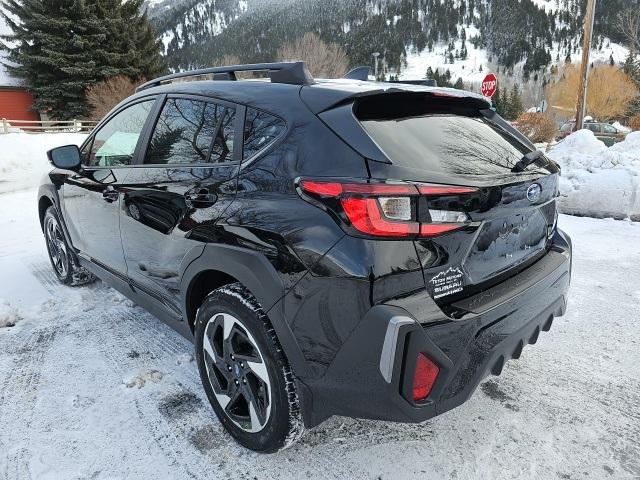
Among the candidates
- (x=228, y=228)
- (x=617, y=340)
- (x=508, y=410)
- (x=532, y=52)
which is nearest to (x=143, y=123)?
(x=228, y=228)

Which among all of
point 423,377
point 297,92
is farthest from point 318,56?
point 423,377

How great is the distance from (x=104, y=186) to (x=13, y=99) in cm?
4392

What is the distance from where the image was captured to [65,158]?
3.43 m

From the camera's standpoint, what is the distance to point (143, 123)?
291cm

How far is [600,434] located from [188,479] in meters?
1.97

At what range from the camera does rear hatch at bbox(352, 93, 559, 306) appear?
1.71m

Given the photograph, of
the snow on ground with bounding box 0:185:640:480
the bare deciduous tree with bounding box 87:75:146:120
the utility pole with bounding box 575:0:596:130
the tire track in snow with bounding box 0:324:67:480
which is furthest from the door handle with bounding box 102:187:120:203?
the bare deciduous tree with bounding box 87:75:146:120

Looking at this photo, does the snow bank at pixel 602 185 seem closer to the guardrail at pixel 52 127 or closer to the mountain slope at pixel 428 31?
the guardrail at pixel 52 127

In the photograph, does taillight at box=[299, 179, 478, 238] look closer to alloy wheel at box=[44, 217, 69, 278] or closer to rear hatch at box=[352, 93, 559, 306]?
rear hatch at box=[352, 93, 559, 306]

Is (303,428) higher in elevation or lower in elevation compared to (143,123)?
lower

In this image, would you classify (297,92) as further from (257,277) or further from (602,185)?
(602,185)

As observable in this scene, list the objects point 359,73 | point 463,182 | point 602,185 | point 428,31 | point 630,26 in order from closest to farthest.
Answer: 1. point 463,182
2. point 359,73
3. point 602,185
4. point 630,26
5. point 428,31

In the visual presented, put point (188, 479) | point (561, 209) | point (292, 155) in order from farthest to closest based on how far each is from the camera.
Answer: point (561, 209), point (188, 479), point (292, 155)

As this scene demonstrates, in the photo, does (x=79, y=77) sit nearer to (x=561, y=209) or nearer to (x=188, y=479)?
(x=561, y=209)
